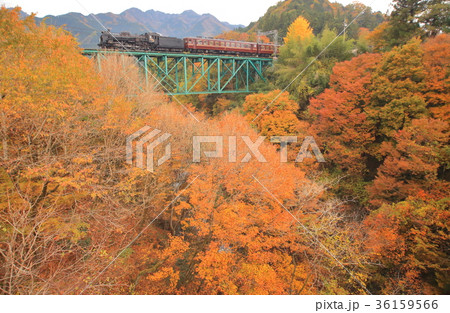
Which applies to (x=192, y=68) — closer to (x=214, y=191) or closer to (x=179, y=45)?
(x=179, y=45)

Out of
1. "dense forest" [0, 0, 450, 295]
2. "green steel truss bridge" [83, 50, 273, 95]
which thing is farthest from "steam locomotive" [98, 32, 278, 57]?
"dense forest" [0, 0, 450, 295]

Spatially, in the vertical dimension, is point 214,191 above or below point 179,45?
below

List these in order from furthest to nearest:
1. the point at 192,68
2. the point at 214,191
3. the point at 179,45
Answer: the point at 192,68 → the point at 179,45 → the point at 214,191

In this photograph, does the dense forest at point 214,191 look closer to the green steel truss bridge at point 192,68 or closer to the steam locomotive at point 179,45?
the green steel truss bridge at point 192,68

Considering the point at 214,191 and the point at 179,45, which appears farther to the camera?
the point at 179,45

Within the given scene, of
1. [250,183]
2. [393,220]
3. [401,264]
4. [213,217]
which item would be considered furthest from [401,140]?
[213,217]

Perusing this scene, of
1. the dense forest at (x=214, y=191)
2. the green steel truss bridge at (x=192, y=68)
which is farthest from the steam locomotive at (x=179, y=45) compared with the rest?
the dense forest at (x=214, y=191)

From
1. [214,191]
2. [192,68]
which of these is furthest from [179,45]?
[214,191]

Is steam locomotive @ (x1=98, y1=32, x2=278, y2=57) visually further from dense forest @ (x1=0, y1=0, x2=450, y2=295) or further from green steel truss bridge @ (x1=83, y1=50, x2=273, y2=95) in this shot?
dense forest @ (x1=0, y1=0, x2=450, y2=295)

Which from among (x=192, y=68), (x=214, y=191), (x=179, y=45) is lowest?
(x=214, y=191)
